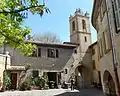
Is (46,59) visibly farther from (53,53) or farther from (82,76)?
(82,76)

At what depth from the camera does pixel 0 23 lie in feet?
31.0

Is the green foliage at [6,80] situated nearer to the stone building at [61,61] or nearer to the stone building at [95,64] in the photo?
the stone building at [61,61]

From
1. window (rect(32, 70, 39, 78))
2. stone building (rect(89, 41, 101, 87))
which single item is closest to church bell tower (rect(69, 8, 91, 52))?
stone building (rect(89, 41, 101, 87))

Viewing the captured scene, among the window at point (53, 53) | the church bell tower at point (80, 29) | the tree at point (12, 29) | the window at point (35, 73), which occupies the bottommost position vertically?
the window at point (35, 73)

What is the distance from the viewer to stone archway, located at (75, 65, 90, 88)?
120 feet

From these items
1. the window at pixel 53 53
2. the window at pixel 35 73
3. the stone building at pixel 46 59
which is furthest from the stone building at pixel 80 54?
the window at pixel 35 73

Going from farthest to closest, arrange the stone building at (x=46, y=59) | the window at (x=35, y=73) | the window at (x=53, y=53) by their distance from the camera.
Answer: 1. the window at (x=53, y=53)
2. the stone building at (x=46, y=59)
3. the window at (x=35, y=73)

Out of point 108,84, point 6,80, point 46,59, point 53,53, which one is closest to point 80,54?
point 53,53

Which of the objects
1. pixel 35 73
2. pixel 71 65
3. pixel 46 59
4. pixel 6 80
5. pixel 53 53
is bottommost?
pixel 6 80

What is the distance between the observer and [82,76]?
1459 inches

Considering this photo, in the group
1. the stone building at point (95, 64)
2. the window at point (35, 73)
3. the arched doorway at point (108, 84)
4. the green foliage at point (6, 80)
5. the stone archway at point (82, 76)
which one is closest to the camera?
the arched doorway at point (108, 84)

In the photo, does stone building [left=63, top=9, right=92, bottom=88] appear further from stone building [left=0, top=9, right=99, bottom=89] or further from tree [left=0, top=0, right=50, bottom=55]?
tree [left=0, top=0, right=50, bottom=55]

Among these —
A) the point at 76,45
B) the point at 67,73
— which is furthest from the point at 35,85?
the point at 76,45

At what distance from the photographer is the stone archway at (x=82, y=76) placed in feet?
120
